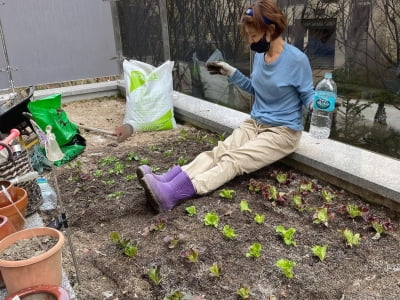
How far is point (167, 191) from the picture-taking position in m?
2.56

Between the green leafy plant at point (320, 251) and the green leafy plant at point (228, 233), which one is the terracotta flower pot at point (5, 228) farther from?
the green leafy plant at point (320, 251)

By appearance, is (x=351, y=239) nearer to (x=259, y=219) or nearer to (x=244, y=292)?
(x=259, y=219)

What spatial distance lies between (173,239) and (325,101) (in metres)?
1.20

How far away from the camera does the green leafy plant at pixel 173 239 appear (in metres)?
2.20

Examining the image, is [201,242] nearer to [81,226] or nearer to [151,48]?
[81,226]

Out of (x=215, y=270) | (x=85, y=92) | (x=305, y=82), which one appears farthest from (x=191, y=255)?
(x=85, y=92)

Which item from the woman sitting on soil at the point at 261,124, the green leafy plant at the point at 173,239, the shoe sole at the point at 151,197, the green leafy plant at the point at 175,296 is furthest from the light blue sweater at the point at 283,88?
the green leafy plant at the point at 175,296

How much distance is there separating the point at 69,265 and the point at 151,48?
4097mm

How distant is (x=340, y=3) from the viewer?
3.14 meters

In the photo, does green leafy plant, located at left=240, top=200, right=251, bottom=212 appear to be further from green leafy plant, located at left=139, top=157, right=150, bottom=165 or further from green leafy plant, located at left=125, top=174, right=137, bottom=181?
green leafy plant, located at left=139, top=157, right=150, bottom=165

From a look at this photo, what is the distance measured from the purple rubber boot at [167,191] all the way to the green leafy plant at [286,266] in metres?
0.84

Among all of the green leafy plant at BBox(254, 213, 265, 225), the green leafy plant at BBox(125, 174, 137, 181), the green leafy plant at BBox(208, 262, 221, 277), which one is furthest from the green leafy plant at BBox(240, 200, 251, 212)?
the green leafy plant at BBox(125, 174, 137, 181)

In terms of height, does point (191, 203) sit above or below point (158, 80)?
below

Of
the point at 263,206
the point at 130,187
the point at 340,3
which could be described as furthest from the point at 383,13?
the point at 130,187
